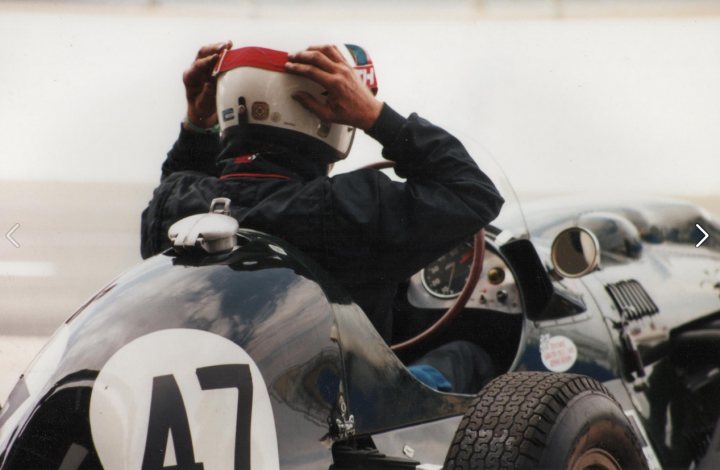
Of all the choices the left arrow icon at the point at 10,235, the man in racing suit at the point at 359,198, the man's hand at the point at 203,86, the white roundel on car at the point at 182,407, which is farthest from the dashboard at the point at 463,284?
the white roundel on car at the point at 182,407

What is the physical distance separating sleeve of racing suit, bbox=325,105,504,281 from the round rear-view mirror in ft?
2.78

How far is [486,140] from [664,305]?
3.72 ft

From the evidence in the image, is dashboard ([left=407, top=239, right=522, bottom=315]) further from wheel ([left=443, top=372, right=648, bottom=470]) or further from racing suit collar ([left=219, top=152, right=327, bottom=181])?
wheel ([left=443, top=372, right=648, bottom=470])

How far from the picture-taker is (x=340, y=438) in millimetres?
2061

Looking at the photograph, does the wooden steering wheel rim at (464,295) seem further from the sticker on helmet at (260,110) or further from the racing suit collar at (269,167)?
the sticker on helmet at (260,110)

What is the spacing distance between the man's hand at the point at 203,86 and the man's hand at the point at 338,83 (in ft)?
1.20

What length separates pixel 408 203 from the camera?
8.34 feet

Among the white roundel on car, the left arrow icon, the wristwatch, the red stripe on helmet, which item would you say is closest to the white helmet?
the red stripe on helmet

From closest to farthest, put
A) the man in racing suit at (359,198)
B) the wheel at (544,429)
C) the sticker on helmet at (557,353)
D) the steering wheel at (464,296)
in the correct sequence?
the wheel at (544,429)
the man in racing suit at (359,198)
the steering wheel at (464,296)
the sticker on helmet at (557,353)

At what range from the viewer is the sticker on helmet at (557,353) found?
338 centimetres

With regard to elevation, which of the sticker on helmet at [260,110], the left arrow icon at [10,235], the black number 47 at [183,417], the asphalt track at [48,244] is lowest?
the asphalt track at [48,244]

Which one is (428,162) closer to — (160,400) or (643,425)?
(160,400)

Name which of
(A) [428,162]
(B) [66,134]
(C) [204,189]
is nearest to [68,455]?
(C) [204,189]

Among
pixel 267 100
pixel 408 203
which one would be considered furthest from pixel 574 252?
pixel 267 100
